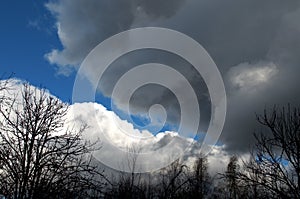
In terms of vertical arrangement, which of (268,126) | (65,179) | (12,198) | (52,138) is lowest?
(12,198)

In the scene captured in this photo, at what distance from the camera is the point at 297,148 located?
42.8 ft

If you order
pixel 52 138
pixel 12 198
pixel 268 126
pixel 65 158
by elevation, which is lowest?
pixel 12 198

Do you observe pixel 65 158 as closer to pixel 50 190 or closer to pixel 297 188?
pixel 50 190

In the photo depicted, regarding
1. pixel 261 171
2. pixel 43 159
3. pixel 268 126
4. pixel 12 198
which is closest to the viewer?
pixel 12 198

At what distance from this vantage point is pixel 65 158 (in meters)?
11.7

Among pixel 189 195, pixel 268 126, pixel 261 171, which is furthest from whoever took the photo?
pixel 189 195

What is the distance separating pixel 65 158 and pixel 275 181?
7.98m

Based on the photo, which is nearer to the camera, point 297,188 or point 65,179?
point 65,179

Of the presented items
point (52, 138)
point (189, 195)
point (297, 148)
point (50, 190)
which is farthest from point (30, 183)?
point (189, 195)

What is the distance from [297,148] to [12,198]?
10.3 meters

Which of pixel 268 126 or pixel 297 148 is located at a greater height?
pixel 268 126

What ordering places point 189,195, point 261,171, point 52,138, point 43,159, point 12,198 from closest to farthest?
point 12,198, point 43,159, point 52,138, point 261,171, point 189,195

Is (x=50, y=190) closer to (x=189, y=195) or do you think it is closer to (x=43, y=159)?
(x=43, y=159)

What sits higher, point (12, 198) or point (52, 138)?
point (52, 138)
